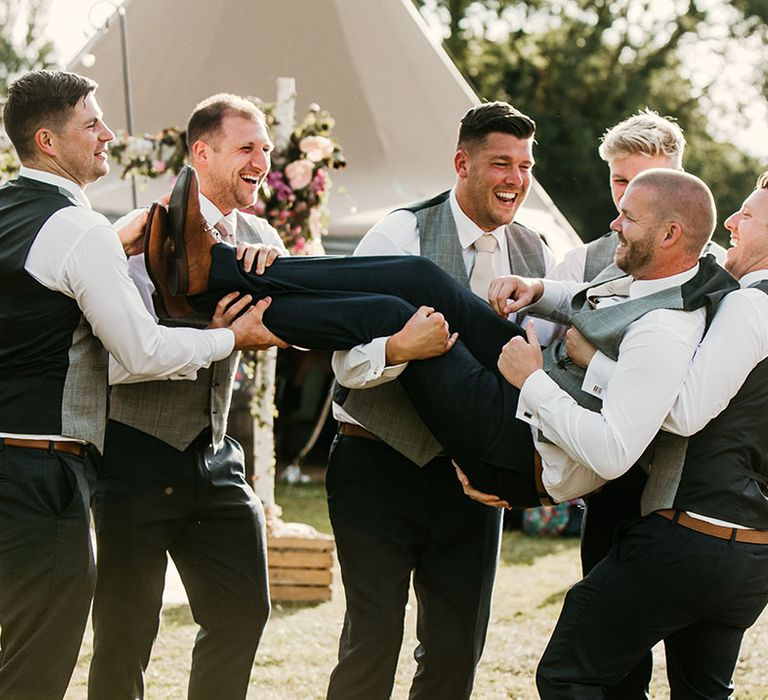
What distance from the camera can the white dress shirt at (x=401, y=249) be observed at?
118 inches

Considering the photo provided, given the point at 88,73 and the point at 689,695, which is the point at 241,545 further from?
the point at 88,73

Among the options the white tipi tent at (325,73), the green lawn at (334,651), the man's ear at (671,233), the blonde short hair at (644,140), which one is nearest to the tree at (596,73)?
the white tipi tent at (325,73)

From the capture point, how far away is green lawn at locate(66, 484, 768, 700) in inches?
175

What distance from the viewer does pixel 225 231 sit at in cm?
336

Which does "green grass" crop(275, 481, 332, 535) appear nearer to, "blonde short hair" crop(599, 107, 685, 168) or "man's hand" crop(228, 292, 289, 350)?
"blonde short hair" crop(599, 107, 685, 168)

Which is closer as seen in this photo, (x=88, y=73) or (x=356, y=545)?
(x=356, y=545)

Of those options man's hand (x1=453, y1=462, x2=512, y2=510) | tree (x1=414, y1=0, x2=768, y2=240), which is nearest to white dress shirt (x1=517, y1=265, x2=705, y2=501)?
man's hand (x1=453, y1=462, x2=512, y2=510)

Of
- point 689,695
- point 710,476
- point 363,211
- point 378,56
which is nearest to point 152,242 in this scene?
point 710,476

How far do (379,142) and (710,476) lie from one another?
21.1 ft

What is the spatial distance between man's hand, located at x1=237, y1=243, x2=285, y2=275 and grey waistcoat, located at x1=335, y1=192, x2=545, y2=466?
1.44 feet

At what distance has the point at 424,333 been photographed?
288 cm

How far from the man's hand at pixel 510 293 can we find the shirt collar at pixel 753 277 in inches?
22.5

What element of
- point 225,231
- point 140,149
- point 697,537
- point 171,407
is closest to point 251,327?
point 171,407

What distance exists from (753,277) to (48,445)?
175 centimetres
